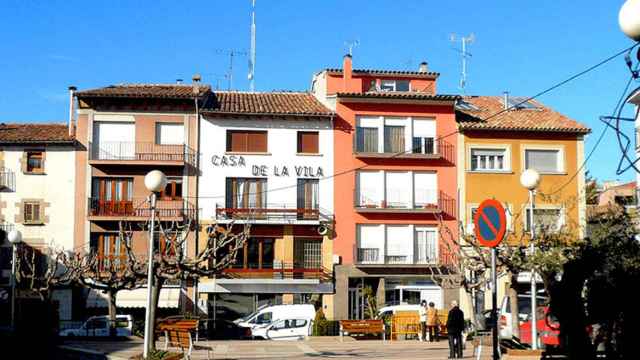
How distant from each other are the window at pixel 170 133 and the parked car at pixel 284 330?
430 inches

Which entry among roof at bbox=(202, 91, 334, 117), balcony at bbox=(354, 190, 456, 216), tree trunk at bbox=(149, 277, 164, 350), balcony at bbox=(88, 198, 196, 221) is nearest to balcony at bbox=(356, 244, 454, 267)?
balcony at bbox=(354, 190, 456, 216)

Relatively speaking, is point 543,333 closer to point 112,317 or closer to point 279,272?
point 112,317

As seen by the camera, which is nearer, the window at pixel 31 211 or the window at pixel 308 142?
the window at pixel 31 211

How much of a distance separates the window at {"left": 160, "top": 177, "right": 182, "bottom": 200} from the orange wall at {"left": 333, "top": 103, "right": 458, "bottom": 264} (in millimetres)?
7613

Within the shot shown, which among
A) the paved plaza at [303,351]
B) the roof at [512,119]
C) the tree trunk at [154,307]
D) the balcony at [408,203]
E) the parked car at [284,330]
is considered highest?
the roof at [512,119]

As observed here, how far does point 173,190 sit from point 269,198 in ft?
15.3

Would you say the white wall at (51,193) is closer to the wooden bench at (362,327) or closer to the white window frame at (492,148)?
the wooden bench at (362,327)

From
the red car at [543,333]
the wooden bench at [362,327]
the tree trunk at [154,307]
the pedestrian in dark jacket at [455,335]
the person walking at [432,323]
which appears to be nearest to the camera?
the tree trunk at [154,307]

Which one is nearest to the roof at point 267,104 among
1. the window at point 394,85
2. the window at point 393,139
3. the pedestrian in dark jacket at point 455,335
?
the window at point 393,139

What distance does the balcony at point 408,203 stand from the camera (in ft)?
141

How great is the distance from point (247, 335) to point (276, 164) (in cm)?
951

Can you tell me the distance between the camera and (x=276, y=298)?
4216cm

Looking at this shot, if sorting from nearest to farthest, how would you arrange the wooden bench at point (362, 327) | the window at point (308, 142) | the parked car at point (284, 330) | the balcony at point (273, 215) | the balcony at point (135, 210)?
1. the wooden bench at point (362, 327)
2. the parked car at point (284, 330)
3. the balcony at point (135, 210)
4. the balcony at point (273, 215)
5. the window at point (308, 142)

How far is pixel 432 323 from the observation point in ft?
99.8
